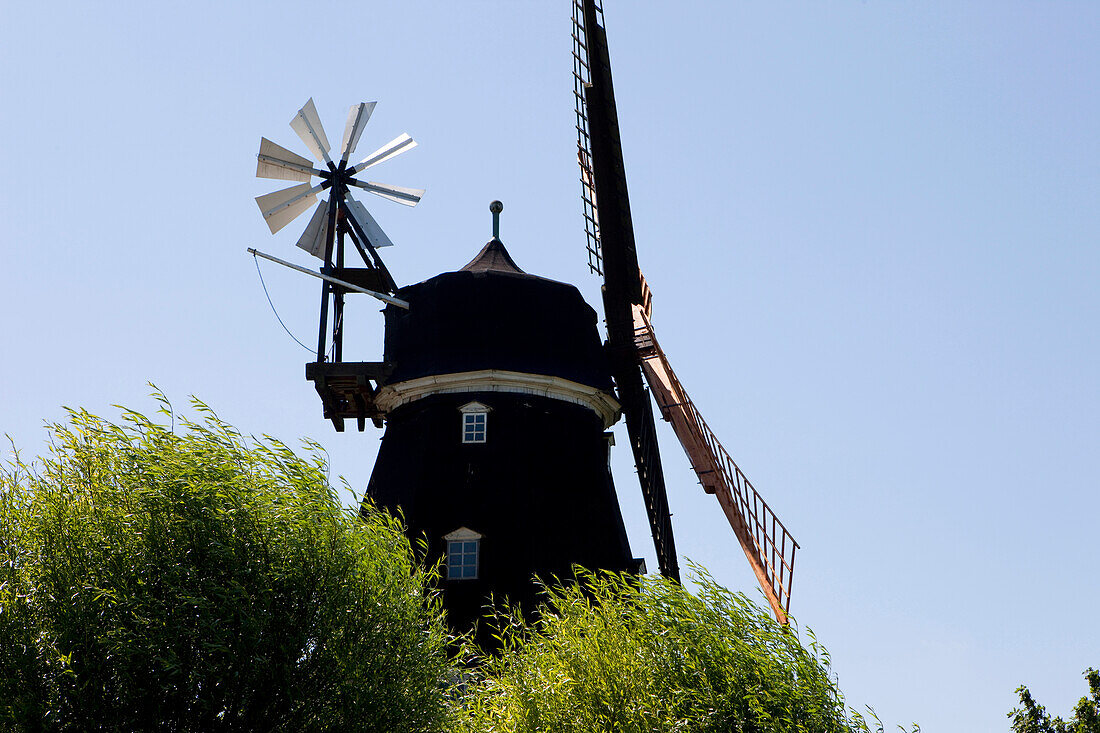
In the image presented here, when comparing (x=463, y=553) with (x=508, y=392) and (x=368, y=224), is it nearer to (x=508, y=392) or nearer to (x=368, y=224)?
(x=508, y=392)

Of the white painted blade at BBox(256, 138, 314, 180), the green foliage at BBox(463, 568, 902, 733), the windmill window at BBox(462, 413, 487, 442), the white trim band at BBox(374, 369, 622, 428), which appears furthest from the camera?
the white painted blade at BBox(256, 138, 314, 180)

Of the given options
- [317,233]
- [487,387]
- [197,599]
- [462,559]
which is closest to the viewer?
[197,599]

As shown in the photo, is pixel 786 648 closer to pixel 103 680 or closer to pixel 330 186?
pixel 103 680

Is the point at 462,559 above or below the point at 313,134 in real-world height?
below

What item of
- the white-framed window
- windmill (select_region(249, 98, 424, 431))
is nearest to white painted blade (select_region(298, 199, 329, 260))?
windmill (select_region(249, 98, 424, 431))

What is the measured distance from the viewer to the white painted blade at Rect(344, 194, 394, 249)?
25156 millimetres

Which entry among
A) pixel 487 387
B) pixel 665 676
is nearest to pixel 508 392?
pixel 487 387

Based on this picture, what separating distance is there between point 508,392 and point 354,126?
651 centimetres

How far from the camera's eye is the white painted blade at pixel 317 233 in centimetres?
2517

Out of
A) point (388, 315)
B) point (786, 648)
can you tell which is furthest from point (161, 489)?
point (388, 315)

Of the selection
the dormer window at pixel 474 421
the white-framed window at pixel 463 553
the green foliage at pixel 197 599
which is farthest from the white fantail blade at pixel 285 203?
the green foliage at pixel 197 599

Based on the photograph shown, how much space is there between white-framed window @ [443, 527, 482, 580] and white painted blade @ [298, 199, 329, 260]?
257 inches

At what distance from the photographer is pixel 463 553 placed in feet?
72.4

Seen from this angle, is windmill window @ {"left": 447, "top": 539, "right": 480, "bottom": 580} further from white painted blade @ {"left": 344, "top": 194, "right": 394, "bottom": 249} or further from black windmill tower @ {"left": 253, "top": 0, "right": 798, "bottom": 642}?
white painted blade @ {"left": 344, "top": 194, "right": 394, "bottom": 249}
